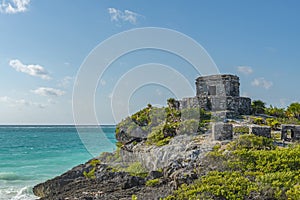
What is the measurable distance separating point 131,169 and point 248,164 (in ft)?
31.2

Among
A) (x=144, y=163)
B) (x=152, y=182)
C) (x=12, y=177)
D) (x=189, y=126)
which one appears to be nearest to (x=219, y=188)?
(x=152, y=182)

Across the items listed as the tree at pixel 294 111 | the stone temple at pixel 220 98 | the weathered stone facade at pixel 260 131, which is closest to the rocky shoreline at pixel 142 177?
the weathered stone facade at pixel 260 131

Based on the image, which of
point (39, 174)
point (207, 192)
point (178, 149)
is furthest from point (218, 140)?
point (39, 174)

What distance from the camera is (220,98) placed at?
29.0 metres

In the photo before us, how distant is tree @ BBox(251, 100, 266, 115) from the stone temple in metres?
1.19

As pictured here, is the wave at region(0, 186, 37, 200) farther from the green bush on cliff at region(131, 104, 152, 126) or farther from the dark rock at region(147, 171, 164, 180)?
the green bush on cliff at region(131, 104, 152, 126)

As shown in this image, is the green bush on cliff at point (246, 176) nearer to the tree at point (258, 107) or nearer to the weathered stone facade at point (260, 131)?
the weathered stone facade at point (260, 131)

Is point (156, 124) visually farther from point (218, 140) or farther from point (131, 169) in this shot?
point (218, 140)

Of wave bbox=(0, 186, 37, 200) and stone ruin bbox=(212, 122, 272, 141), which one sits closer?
stone ruin bbox=(212, 122, 272, 141)

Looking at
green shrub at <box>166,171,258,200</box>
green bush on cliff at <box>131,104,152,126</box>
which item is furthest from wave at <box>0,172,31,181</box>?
green shrub at <box>166,171,258,200</box>

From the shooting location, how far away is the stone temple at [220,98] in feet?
94.5

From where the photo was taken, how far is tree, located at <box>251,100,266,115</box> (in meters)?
31.4

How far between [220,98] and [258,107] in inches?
228

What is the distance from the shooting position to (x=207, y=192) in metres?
11.8
